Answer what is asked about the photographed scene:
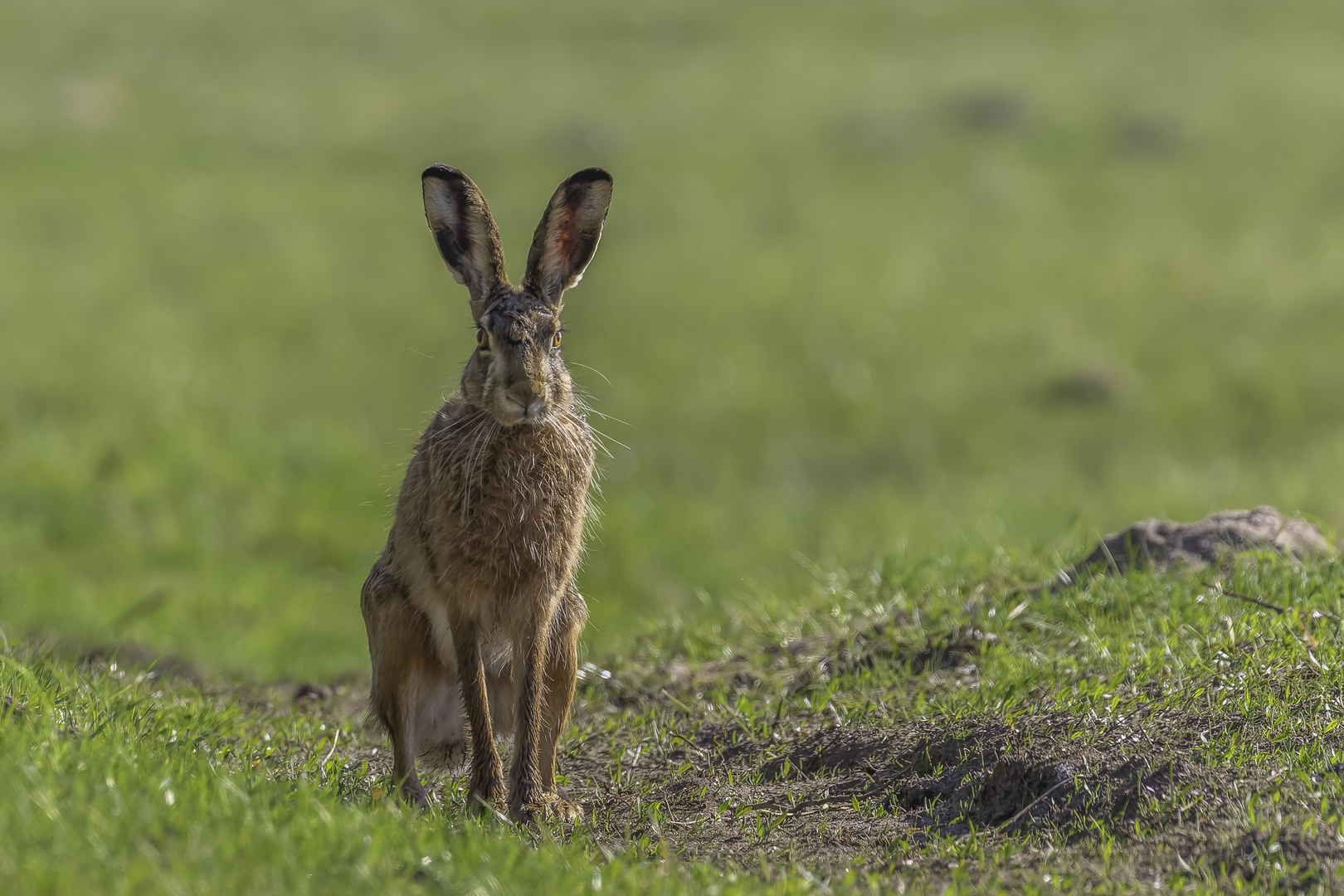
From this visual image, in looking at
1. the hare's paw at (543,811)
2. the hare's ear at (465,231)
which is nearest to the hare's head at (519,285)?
the hare's ear at (465,231)

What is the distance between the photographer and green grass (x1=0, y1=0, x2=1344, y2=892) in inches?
215

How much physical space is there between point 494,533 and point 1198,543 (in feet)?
12.4

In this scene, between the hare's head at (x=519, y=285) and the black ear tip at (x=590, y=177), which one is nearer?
the hare's head at (x=519, y=285)

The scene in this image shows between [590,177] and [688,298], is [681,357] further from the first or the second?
[590,177]

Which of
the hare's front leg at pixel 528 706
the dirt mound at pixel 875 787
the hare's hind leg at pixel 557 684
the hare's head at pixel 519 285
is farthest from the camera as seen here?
the hare's hind leg at pixel 557 684

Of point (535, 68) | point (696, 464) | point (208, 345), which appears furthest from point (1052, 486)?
point (535, 68)

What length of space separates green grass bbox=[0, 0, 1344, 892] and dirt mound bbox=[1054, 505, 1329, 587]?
0.33 metres

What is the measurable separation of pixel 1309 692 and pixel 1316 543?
1.99m

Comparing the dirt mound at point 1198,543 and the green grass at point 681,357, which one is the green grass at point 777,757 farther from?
the dirt mound at point 1198,543

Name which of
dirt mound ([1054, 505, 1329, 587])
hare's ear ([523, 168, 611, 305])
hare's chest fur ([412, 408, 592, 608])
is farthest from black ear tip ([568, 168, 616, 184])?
dirt mound ([1054, 505, 1329, 587])

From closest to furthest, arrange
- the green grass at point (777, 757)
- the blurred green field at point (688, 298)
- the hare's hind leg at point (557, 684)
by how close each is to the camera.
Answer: the green grass at point (777, 757) < the hare's hind leg at point (557, 684) < the blurred green field at point (688, 298)

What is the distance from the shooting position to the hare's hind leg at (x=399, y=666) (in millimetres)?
5500

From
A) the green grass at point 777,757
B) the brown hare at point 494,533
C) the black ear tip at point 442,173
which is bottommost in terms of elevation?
the green grass at point 777,757

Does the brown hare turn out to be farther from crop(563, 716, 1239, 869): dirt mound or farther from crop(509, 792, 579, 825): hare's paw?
crop(563, 716, 1239, 869): dirt mound
